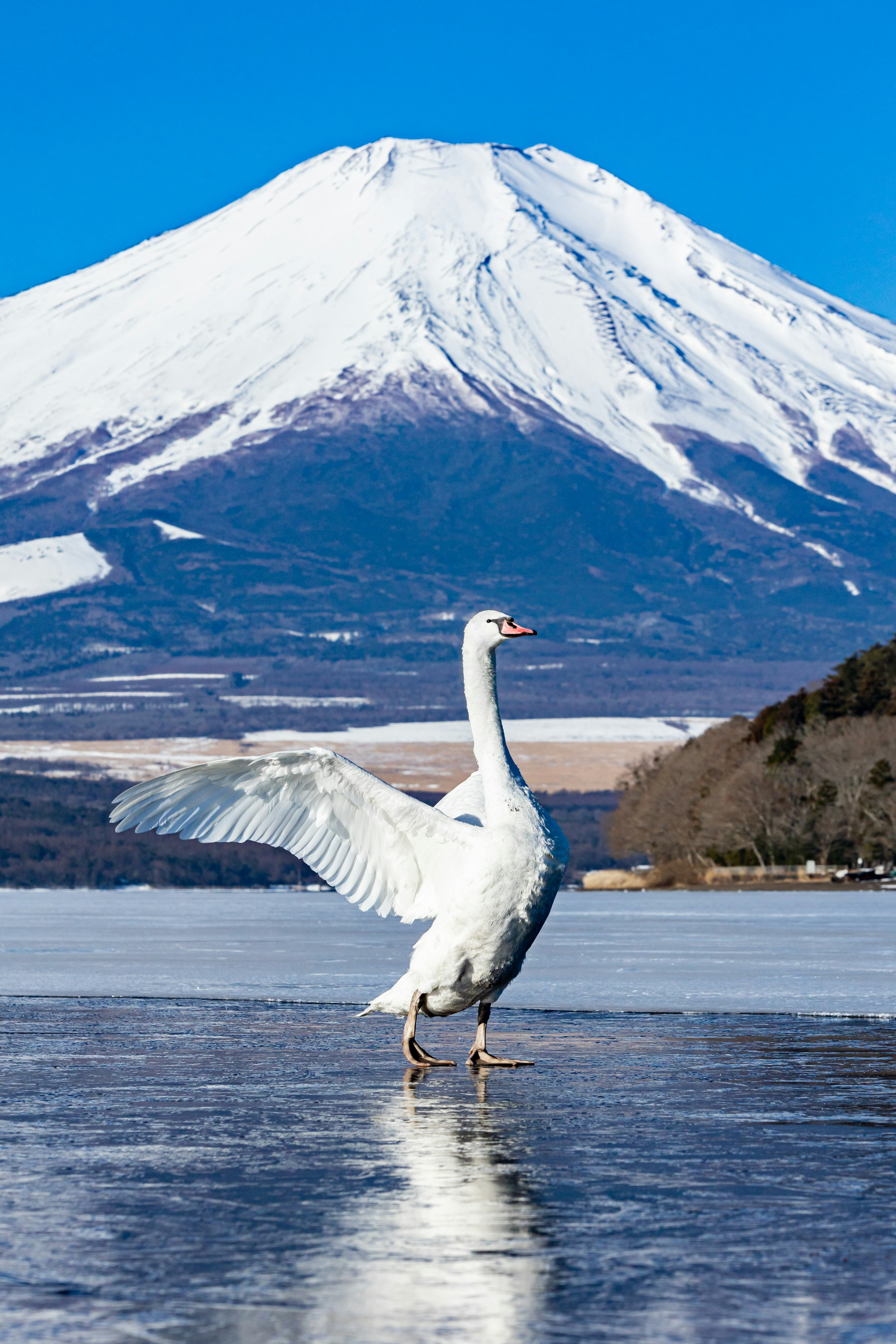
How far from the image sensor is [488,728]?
14500mm

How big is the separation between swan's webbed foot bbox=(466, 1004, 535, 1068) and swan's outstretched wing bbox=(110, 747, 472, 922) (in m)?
0.90

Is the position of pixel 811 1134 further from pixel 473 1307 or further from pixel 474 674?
pixel 474 674

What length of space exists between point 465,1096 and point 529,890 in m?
1.54

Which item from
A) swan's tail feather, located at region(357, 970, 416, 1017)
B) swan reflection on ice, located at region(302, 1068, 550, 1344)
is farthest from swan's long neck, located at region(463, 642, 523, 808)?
swan reflection on ice, located at region(302, 1068, 550, 1344)

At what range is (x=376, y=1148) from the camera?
33.3ft

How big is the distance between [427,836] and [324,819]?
33.8 inches

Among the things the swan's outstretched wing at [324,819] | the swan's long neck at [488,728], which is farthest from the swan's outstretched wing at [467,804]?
the swan's outstretched wing at [324,819]

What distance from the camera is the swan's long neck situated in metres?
13.8

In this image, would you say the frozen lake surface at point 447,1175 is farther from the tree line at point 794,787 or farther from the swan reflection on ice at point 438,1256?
the tree line at point 794,787

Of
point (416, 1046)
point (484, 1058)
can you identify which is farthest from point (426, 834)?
point (484, 1058)

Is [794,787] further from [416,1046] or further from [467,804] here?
[416,1046]

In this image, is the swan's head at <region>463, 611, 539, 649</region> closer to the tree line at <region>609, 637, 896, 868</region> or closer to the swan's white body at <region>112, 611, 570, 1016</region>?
the swan's white body at <region>112, 611, 570, 1016</region>

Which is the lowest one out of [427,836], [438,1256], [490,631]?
[438,1256]

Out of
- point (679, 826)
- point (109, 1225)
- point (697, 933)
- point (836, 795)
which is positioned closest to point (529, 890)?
point (109, 1225)
